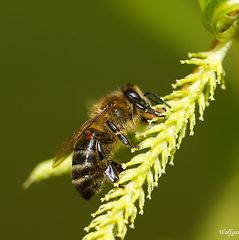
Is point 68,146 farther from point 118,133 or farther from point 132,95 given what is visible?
point 132,95

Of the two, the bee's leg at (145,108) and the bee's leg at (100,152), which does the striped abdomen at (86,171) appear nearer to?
the bee's leg at (100,152)

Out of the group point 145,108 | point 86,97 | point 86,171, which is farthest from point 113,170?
point 86,97

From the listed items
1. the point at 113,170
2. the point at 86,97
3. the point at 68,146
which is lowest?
the point at 113,170

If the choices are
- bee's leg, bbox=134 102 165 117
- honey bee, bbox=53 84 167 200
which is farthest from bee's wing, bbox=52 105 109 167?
bee's leg, bbox=134 102 165 117

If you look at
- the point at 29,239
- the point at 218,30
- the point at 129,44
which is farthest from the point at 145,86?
the point at 218,30

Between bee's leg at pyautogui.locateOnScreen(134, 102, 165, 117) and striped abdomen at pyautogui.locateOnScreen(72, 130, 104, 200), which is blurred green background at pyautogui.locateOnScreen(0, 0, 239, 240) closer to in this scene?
bee's leg at pyautogui.locateOnScreen(134, 102, 165, 117)

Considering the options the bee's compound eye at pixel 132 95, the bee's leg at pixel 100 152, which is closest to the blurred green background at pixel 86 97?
the bee's compound eye at pixel 132 95

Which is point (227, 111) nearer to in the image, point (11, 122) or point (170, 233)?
point (170, 233)

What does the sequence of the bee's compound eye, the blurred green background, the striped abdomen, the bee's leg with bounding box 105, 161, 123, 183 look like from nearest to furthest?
the bee's leg with bounding box 105, 161, 123, 183 → the striped abdomen → the bee's compound eye → the blurred green background
